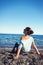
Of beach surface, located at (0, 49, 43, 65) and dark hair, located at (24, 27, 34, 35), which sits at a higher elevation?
dark hair, located at (24, 27, 34, 35)

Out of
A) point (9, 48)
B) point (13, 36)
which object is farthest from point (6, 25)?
point (9, 48)

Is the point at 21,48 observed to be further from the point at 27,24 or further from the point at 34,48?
the point at 27,24

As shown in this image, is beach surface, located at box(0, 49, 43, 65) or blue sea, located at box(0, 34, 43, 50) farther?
blue sea, located at box(0, 34, 43, 50)

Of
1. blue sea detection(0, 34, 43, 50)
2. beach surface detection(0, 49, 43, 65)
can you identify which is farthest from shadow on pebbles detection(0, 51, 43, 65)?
blue sea detection(0, 34, 43, 50)

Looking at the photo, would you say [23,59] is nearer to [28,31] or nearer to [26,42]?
[26,42]

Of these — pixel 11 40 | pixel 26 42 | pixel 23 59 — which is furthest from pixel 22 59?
pixel 11 40

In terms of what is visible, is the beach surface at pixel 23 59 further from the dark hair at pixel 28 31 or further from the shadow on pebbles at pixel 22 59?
the dark hair at pixel 28 31

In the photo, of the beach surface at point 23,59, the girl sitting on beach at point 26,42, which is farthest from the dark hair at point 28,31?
the beach surface at point 23,59

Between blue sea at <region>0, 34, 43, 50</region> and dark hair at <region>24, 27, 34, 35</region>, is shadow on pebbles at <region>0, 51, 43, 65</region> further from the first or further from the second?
dark hair at <region>24, 27, 34, 35</region>

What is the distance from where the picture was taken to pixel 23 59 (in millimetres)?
1913

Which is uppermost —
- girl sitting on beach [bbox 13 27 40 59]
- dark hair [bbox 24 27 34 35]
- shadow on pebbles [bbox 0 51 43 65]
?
dark hair [bbox 24 27 34 35]

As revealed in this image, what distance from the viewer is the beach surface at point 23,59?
6.14ft

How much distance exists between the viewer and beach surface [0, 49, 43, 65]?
187cm

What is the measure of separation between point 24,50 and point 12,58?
0.19m
